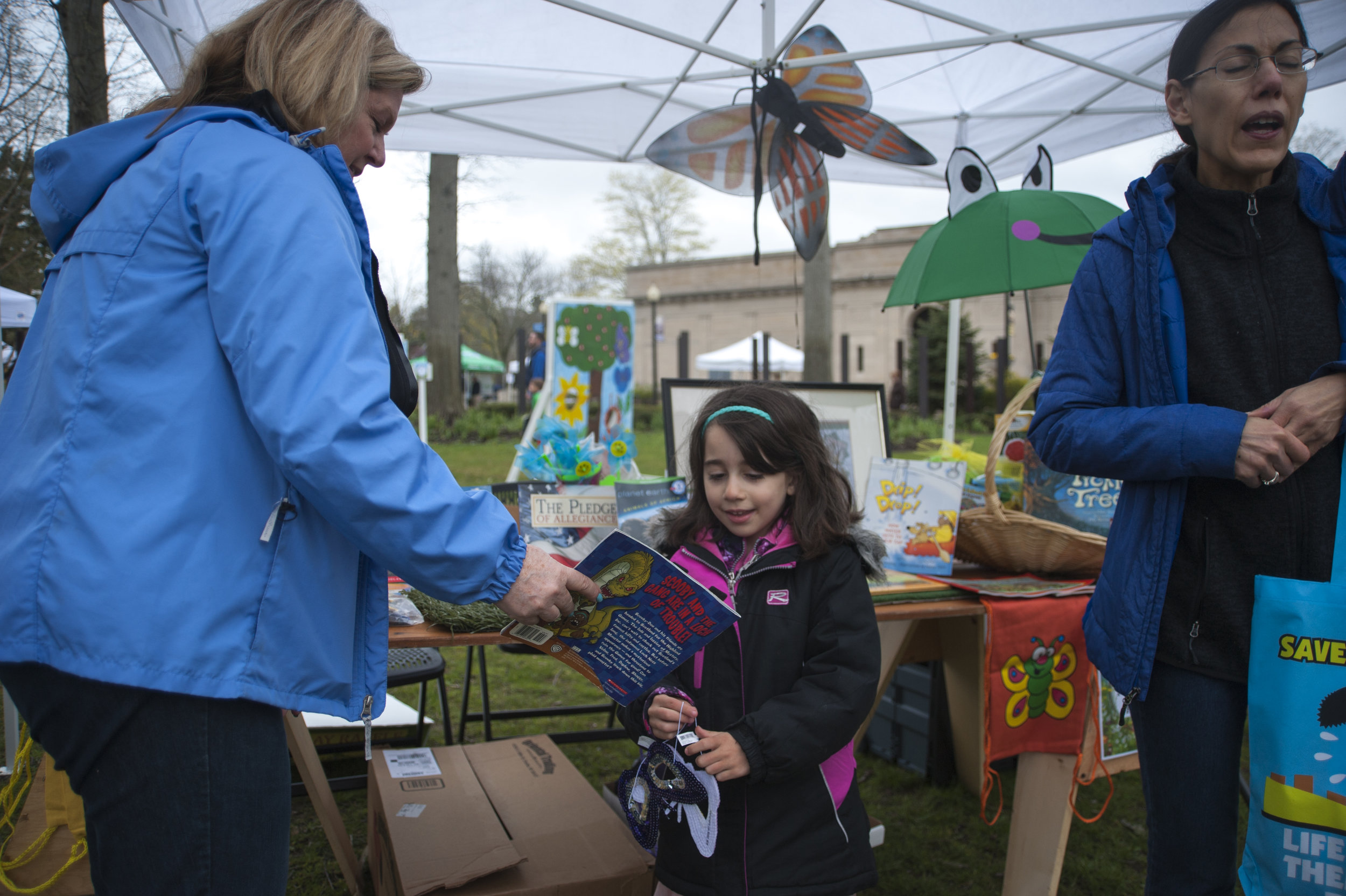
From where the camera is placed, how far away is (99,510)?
96 centimetres

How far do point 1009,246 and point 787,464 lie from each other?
1779mm

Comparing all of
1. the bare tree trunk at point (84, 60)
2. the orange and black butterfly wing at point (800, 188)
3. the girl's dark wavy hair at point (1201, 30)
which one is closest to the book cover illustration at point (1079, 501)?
the girl's dark wavy hair at point (1201, 30)

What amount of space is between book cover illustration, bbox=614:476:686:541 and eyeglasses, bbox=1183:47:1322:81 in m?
1.53

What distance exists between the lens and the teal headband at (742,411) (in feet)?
6.01

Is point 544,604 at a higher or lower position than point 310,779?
higher

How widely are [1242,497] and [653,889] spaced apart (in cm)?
138

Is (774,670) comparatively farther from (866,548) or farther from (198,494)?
(198,494)

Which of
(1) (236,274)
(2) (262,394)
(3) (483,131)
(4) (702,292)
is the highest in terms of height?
(4) (702,292)

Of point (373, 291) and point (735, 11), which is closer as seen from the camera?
point (373, 291)

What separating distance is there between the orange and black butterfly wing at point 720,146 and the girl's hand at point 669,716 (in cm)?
249

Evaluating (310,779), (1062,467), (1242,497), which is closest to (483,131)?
(310,779)

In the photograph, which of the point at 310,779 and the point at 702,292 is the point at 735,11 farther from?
the point at 702,292

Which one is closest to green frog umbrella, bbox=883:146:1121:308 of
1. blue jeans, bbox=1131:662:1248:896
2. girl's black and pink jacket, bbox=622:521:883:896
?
girl's black and pink jacket, bbox=622:521:883:896

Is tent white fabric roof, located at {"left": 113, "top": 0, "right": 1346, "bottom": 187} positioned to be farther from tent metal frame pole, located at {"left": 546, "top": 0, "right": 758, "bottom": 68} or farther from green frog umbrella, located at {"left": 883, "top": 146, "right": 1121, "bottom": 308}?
green frog umbrella, located at {"left": 883, "top": 146, "right": 1121, "bottom": 308}
